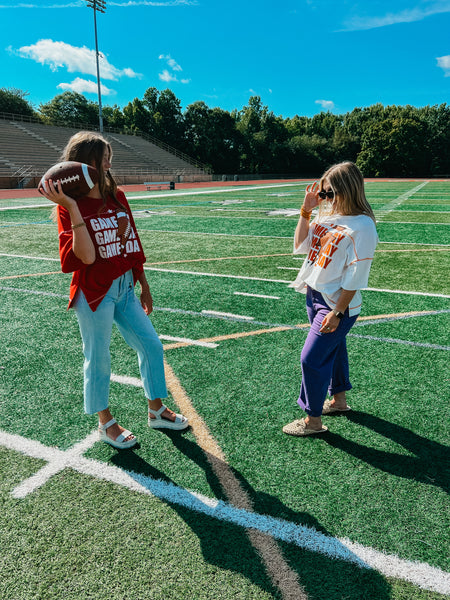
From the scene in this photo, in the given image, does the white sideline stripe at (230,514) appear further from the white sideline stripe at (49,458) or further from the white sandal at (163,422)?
the white sandal at (163,422)

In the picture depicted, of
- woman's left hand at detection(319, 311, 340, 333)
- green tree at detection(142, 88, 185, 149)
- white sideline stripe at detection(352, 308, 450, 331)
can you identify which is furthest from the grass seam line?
green tree at detection(142, 88, 185, 149)

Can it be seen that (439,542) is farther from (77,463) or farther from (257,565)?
(77,463)

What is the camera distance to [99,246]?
2.45 metres

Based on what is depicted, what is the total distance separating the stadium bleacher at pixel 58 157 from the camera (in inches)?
1375

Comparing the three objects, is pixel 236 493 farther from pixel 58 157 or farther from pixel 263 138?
pixel 263 138

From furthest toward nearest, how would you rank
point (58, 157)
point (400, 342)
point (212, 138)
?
point (212, 138)
point (58, 157)
point (400, 342)

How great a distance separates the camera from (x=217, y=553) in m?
2.06

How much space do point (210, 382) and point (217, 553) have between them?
5.66 ft

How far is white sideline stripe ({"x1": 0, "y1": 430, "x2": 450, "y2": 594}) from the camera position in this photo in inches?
77.6

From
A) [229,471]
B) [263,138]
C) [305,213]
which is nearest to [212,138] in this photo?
[263,138]

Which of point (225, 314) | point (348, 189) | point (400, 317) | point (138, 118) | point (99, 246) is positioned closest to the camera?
point (99, 246)

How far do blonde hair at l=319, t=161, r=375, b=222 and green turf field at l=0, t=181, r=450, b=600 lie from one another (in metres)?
1.55

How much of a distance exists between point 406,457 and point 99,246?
2.34 meters

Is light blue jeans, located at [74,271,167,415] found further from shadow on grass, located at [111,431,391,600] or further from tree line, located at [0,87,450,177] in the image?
tree line, located at [0,87,450,177]
